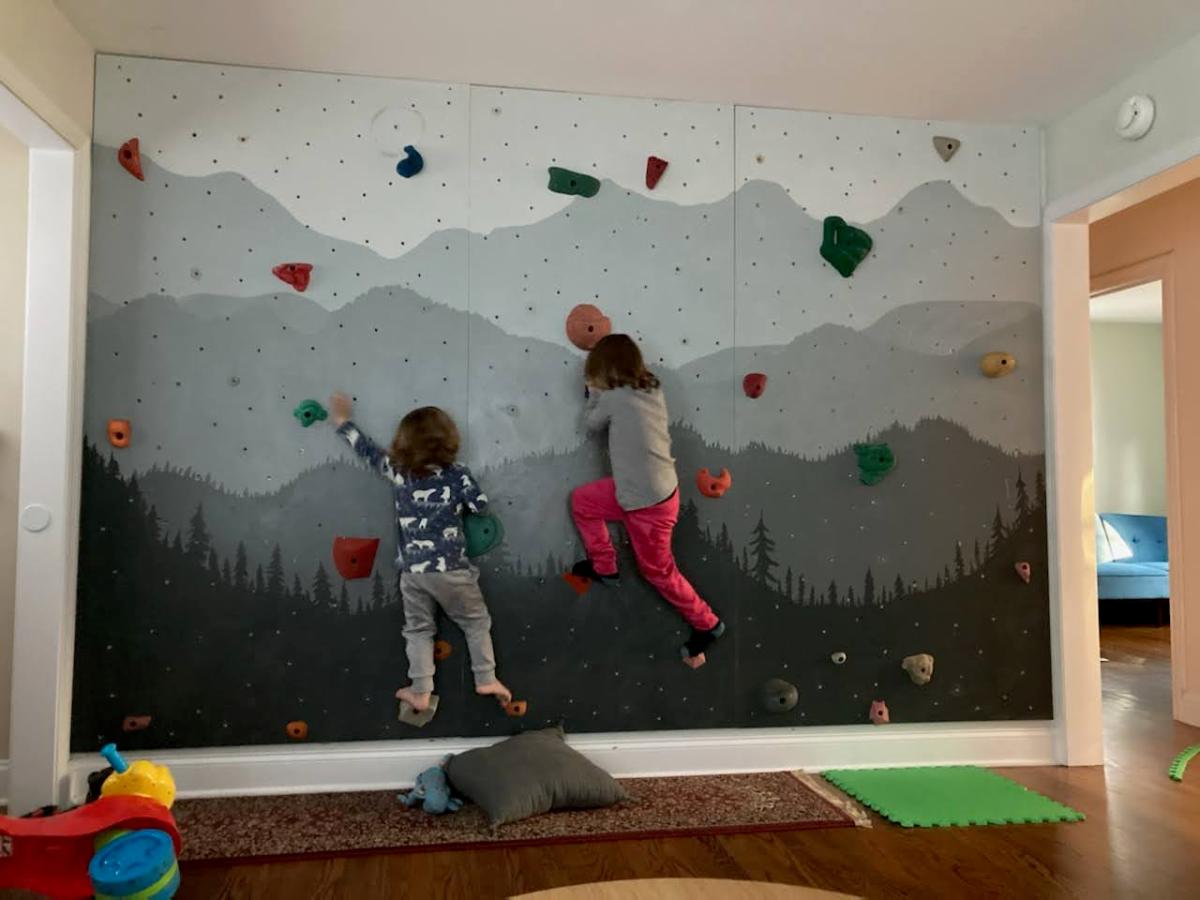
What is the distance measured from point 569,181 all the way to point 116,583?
1908 millimetres

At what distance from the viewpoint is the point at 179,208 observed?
3.02 metres

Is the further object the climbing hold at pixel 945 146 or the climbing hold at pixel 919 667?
the climbing hold at pixel 945 146

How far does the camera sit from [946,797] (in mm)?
2994

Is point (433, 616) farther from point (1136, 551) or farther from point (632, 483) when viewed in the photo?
point (1136, 551)

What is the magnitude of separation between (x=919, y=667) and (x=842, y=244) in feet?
4.86

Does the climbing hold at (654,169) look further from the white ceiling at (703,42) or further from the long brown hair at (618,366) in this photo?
the long brown hair at (618,366)

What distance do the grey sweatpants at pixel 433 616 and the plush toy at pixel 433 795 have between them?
0.84ft

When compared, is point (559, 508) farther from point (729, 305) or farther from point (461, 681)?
point (729, 305)

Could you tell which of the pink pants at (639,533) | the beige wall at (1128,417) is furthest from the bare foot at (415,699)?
the beige wall at (1128,417)

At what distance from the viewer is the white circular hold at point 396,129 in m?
3.12

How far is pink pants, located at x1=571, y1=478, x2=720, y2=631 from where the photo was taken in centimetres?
311

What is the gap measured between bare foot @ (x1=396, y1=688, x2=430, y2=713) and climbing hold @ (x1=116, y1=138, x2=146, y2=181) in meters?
1.80

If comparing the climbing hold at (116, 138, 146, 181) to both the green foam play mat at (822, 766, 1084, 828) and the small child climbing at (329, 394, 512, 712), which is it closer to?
the small child climbing at (329, 394, 512, 712)

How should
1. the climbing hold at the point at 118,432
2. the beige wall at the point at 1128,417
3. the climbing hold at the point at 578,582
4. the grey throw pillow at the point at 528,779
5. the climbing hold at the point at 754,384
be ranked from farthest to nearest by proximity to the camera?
the beige wall at the point at 1128,417
the climbing hold at the point at 754,384
the climbing hold at the point at 578,582
the climbing hold at the point at 118,432
the grey throw pillow at the point at 528,779
